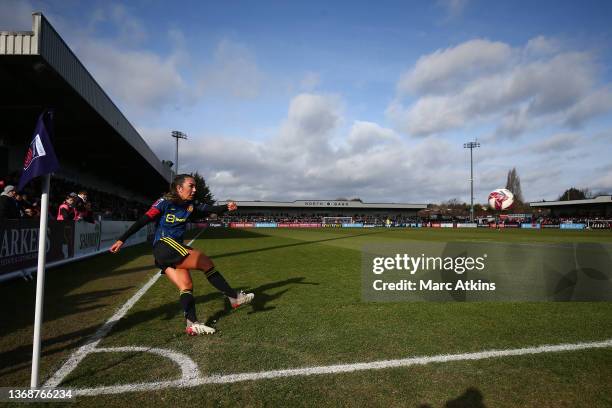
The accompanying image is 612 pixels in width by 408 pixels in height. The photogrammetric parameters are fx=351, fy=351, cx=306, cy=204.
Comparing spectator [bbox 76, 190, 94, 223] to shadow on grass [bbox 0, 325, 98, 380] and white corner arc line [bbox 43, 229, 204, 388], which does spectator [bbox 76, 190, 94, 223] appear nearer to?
white corner arc line [bbox 43, 229, 204, 388]

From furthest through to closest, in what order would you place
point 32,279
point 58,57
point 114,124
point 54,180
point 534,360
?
point 54,180, point 114,124, point 58,57, point 32,279, point 534,360

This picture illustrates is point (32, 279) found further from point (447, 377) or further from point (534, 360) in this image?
point (534, 360)

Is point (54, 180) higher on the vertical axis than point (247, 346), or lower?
Answer: higher

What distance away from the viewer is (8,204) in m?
8.59

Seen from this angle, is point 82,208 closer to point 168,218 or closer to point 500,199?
point 168,218

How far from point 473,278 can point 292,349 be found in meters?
4.96

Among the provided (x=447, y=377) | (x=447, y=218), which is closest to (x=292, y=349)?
(x=447, y=377)

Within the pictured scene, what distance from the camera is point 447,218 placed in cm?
8412

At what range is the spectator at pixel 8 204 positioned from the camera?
843cm

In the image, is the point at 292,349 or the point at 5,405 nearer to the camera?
the point at 5,405

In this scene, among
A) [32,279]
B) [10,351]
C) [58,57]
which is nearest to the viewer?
[10,351]

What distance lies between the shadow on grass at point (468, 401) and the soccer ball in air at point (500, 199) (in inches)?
1095

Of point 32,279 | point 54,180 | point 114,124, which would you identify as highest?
point 114,124

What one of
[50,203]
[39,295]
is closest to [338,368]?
[39,295]
